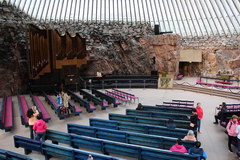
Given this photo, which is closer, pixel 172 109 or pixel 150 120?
pixel 150 120

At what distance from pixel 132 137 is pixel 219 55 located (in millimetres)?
20042

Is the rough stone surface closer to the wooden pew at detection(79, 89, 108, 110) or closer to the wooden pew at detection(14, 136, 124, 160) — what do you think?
the wooden pew at detection(79, 89, 108, 110)

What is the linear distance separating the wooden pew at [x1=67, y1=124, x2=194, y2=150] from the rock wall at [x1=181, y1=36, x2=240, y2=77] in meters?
18.0

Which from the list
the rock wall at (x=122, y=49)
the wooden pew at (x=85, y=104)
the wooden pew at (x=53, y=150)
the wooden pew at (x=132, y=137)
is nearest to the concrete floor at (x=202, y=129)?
the wooden pew at (x=85, y=104)

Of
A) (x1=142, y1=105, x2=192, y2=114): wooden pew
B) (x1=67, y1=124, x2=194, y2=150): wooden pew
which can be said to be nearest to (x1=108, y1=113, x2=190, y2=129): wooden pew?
(x1=67, y1=124, x2=194, y2=150): wooden pew

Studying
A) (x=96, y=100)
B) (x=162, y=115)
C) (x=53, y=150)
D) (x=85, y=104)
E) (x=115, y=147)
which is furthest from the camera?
(x=96, y=100)

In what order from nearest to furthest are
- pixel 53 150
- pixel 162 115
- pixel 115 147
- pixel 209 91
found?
pixel 53 150 < pixel 115 147 < pixel 162 115 < pixel 209 91

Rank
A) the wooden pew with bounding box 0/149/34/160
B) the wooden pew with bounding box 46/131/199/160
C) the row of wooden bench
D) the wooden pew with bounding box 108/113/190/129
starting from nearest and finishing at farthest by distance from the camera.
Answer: the wooden pew with bounding box 0/149/34/160 → the wooden pew with bounding box 46/131/199/160 → the row of wooden bench → the wooden pew with bounding box 108/113/190/129

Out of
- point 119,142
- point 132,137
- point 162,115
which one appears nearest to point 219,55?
point 162,115

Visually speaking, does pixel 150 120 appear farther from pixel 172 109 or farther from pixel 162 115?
pixel 172 109

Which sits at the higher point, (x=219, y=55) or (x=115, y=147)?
(x=219, y=55)

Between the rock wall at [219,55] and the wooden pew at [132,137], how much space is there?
→ 59.1 ft

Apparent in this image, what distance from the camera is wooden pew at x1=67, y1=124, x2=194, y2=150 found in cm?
575

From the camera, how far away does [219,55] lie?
73.3 feet
